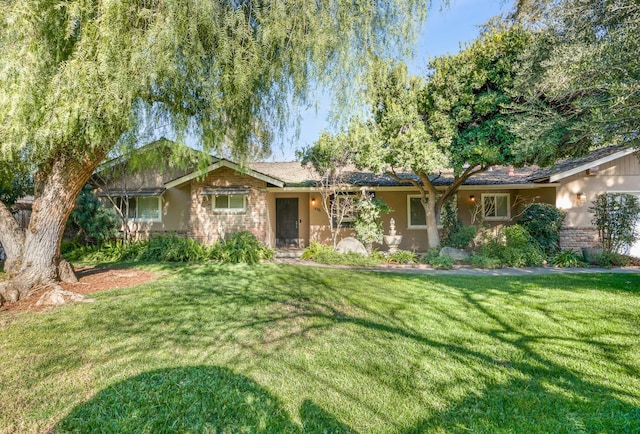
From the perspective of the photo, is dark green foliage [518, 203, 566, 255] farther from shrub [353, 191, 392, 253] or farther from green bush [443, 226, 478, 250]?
shrub [353, 191, 392, 253]

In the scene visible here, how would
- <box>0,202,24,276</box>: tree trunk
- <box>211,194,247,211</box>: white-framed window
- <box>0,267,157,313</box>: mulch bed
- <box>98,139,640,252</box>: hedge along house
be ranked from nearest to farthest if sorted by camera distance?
1. <box>0,267,157,313</box>: mulch bed
2. <box>0,202,24,276</box>: tree trunk
3. <box>98,139,640,252</box>: hedge along house
4. <box>211,194,247,211</box>: white-framed window

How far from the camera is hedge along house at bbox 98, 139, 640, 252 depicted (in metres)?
12.0

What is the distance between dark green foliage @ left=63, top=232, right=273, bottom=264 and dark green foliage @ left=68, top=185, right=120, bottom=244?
0.48 metres

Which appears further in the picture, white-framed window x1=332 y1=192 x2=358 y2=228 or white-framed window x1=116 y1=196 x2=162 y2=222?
white-framed window x1=116 y1=196 x2=162 y2=222

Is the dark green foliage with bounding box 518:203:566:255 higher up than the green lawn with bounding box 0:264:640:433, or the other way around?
the dark green foliage with bounding box 518:203:566:255

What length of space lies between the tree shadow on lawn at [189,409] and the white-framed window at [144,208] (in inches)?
513

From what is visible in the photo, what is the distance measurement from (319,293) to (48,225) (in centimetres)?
587

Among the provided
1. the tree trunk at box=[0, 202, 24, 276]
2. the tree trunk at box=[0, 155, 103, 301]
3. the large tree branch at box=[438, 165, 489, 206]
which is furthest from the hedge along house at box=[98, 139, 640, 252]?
the tree trunk at box=[0, 202, 24, 276]

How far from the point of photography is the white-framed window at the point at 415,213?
47.8ft

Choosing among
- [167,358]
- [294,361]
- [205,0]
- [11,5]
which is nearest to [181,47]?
[205,0]

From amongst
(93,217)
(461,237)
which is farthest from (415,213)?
(93,217)

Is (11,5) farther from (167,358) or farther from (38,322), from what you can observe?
(167,358)

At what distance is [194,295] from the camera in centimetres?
670

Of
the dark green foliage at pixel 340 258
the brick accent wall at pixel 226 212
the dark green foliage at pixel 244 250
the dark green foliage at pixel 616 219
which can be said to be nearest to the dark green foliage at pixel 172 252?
the dark green foliage at pixel 244 250
